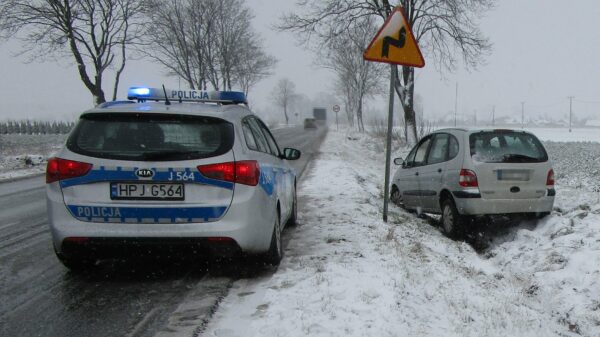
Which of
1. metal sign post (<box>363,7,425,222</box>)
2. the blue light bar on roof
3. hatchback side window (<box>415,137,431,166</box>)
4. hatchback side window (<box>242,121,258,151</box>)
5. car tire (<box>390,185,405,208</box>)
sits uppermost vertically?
metal sign post (<box>363,7,425,222</box>)

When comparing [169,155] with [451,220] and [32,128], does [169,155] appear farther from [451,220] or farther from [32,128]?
[32,128]

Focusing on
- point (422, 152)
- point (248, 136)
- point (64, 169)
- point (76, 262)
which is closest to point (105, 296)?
point (76, 262)

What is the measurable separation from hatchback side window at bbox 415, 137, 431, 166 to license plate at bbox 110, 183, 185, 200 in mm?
5141

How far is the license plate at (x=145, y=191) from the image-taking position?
4.07m

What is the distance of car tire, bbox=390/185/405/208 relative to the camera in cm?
936

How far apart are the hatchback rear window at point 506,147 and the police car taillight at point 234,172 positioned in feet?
12.3

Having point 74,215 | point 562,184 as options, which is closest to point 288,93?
point 562,184

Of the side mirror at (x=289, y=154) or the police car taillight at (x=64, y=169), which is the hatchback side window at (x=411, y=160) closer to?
the side mirror at (x=289, y=154)

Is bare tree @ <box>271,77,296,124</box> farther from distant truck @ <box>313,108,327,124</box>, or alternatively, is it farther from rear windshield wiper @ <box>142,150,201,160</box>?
rear windshield wiper @ <box>142,150,201,160</box>

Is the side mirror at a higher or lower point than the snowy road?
higher

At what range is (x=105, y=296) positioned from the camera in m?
4.05

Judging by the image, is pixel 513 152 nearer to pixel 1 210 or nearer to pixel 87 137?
pixel 87 137

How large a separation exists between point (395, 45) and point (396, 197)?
3.65 meters

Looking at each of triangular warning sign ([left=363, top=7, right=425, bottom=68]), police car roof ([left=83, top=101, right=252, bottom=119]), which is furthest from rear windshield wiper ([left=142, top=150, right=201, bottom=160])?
triangular warning sign ([left=363, top=7, right=425, bottom=68])
